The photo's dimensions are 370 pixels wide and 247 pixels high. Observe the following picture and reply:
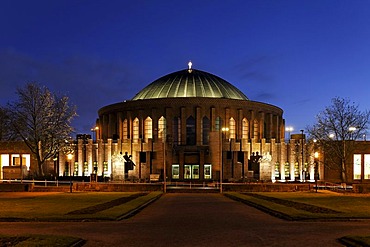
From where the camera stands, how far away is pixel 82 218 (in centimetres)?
2325

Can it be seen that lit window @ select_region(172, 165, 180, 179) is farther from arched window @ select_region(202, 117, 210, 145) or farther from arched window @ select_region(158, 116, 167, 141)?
arched window @ select_region(202, 117, 210, 145)

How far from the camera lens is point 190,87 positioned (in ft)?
284

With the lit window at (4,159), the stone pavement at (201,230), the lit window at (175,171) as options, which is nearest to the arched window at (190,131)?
the lit window at (175,171)

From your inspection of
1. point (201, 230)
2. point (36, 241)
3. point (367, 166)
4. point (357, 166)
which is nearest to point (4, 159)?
point (357, 166)

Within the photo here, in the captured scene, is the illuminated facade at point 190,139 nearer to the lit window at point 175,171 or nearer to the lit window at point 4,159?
the lit window at point 175,171

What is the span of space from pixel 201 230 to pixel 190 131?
59.1 meters

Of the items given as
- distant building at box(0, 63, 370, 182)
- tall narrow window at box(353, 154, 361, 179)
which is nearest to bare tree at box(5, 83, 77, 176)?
distant building at box(0, 63, 370, 182)

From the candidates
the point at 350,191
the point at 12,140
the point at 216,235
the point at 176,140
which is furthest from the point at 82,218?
the point at 12,140

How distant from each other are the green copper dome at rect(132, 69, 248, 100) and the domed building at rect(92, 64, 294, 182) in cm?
17

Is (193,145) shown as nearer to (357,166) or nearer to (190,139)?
(190,139)

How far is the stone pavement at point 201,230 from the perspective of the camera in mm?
16719

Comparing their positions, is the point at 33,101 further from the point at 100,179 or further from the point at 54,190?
the point at 54,190

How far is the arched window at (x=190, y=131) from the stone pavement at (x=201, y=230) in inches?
2076

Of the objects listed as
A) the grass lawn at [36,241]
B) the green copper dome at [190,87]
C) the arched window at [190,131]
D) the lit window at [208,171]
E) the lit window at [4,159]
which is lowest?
the grass lawn at [36,241]
